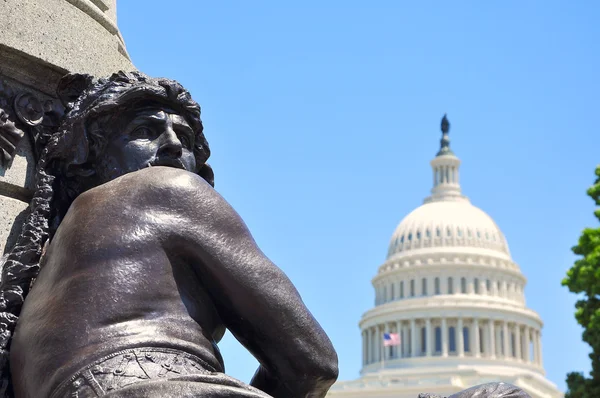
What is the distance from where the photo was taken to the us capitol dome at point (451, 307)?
88.9 metres

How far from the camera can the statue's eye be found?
370 centimetres

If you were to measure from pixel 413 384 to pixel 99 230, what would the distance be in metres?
77.7

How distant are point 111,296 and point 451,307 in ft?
286

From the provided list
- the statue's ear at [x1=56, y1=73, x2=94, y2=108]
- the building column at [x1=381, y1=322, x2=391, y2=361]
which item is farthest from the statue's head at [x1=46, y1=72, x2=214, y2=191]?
the building column at [x1=381, y1=322, x2=391, y2=361]

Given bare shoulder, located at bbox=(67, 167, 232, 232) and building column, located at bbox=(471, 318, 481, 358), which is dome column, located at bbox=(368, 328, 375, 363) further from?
bare shoulder, located at bbox=(67, 167, 232, 232)

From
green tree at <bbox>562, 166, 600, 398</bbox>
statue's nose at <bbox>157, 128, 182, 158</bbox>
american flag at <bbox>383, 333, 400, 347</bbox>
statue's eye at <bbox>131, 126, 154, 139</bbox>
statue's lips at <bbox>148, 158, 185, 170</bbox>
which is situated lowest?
statue's lips at <bbox>148, 158, 185, 170</bbox>

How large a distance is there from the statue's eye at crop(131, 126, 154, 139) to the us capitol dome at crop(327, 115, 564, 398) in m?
83.0

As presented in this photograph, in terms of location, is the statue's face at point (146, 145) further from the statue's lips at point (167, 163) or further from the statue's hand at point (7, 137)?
the statue's hand at point (7, 137)

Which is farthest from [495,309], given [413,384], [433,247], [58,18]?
[58,18]

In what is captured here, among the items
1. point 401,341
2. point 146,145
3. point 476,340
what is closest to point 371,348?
point 401,341

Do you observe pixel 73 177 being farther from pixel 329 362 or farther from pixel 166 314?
pixel 329 362

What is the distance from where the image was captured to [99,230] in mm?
3215

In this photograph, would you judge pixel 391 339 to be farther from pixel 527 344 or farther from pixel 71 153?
pixel 71 153

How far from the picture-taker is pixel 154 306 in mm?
3148
